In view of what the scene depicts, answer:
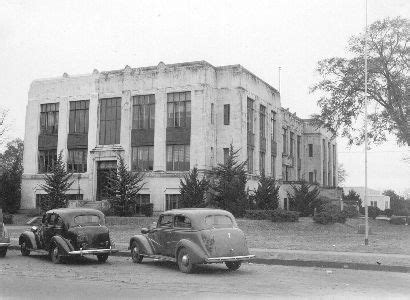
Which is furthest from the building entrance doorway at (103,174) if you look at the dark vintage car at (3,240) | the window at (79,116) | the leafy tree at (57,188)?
the dark vintage car at (3,240)

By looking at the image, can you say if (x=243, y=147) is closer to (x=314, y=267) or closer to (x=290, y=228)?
(x=290, y=228)

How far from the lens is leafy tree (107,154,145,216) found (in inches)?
1436

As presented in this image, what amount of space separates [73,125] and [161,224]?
2887cm

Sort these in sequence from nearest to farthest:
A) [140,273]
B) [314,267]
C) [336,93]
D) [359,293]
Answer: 1. [359,293]
2. [140,273]
3. [314,267]
4. [336,93]

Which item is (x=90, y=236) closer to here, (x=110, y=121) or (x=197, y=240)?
(x=197, y=240)

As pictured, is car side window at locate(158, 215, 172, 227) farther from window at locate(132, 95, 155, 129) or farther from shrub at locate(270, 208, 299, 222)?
window at locate(132, 95, 155, 129)

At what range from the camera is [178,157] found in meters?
39.2

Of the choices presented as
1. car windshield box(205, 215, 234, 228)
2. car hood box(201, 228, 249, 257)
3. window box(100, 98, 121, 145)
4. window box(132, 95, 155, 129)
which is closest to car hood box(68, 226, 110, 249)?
car windshield box(205, 215, 234, 228)

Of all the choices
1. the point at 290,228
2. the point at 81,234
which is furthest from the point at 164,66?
the point at 81,234

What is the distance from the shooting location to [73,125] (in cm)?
4322

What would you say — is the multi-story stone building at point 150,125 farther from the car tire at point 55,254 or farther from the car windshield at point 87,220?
the car tire at point 55,254

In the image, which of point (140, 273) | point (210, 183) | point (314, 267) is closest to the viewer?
point (140, 273)

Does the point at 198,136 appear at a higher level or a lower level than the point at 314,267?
higher

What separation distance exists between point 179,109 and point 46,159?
1282 cm
